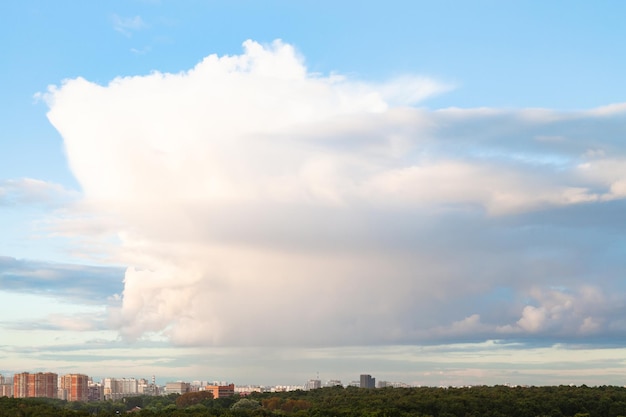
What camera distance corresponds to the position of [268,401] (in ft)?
510

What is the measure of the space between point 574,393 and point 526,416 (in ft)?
88.7

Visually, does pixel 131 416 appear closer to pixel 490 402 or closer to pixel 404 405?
pixel 404 405

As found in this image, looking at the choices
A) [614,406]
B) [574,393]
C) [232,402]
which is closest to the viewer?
[614,406]

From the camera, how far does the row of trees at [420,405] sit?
114 m

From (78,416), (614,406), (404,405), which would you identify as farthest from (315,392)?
(78,416)

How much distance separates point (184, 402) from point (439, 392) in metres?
62.9

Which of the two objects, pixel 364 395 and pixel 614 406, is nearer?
pixel 614 406

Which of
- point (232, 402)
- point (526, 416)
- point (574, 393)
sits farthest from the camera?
point (232, 402)

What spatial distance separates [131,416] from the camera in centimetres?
10562

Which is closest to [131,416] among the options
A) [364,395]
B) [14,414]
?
[14,414]

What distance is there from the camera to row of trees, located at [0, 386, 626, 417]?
113500mm

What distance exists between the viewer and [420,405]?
421ft

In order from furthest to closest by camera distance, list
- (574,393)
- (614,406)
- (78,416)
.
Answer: (574,393), (614,406), (78,416)

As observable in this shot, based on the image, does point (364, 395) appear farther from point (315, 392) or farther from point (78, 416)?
point (78, 416)
